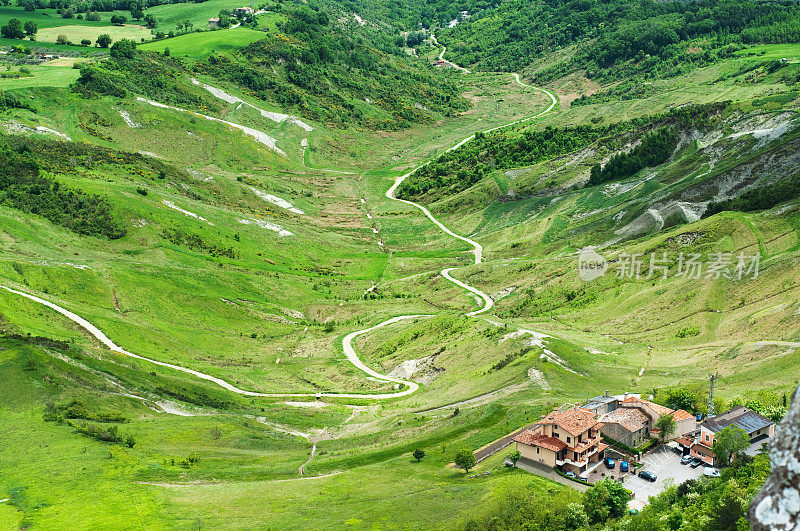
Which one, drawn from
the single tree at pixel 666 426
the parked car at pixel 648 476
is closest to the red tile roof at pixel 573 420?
the parked car at pixel 648 476

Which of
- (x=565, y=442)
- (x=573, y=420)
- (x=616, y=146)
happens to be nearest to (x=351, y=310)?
(x=573, y=420)

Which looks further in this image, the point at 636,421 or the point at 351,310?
the point at 351,310

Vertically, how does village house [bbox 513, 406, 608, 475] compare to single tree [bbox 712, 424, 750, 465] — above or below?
below

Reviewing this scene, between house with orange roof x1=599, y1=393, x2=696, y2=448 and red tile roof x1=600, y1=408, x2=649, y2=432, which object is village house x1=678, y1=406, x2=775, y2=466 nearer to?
house with orange roof x1=599, y1=393, x2=696, y2=448

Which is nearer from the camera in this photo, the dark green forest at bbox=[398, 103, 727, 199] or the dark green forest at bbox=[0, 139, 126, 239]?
the dark green forest at bbox=[0, 139, 126, 239]

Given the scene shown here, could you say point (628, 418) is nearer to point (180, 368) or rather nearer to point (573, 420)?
point (573, 420)

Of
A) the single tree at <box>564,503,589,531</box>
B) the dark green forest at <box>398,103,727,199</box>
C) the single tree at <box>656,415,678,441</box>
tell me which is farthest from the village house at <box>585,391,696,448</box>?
the dark green forest at <box>398,103,727,199</box>

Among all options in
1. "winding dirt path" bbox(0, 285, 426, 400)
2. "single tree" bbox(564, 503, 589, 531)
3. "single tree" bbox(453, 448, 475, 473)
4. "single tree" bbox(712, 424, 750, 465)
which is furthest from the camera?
"winding dirt path" bbox(0, 285, 426, 400)

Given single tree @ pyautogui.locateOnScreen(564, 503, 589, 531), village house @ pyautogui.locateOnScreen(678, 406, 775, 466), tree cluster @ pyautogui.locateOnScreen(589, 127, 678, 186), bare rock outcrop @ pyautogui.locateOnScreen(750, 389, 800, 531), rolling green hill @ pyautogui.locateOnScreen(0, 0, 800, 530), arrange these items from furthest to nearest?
tree cluster @ pyautogui.locateOnScreen(589, 127, 678, 186), rolling green hill @ pyautogui.locateOnScreen(0, 0, 800, 530), village house @ pyautogui.locateOnScreen(678, 406, 775, 466), single tree @ pyautogui.locateOnScreen(564, 503, 589, 531), bare rock outcrop @ pyautogui.locateOnScreen(750, 389, 800, 531)
